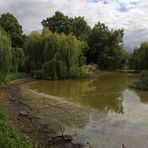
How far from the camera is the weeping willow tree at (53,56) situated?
37.7 meters

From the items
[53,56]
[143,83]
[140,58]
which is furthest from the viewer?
[140,58]

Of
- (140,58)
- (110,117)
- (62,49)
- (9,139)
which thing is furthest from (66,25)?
(9,139)

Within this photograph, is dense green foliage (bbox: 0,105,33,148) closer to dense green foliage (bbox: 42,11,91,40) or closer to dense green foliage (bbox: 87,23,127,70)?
dense green foliage (bbox: 87,23,127,70)

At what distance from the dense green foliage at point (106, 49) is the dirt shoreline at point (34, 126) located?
31836mm

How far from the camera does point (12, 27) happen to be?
5216cm

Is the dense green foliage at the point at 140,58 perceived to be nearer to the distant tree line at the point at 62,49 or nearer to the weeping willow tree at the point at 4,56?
the distant tree line at the point at 62,49

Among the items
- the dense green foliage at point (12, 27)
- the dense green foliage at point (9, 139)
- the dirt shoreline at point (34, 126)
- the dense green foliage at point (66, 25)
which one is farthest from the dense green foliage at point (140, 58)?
the dense green foliage at point (9, 139)

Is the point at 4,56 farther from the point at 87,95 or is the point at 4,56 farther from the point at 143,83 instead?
the point at 143,83

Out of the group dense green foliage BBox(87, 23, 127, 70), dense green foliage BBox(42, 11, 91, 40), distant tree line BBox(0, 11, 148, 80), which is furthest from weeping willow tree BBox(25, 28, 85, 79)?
dense green foliage BBox(42, 11, 91, 40)

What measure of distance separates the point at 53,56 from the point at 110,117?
69.6 feet

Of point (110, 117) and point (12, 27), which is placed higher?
point (12, 27)

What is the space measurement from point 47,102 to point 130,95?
725cm

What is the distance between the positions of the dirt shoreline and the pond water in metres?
0.71

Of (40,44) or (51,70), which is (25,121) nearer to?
(51,70)
